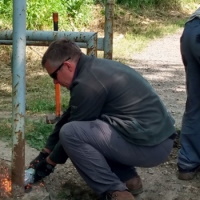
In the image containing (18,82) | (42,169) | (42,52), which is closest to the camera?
(18,82)

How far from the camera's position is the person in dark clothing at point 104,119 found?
11.2 feet

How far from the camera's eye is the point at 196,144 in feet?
13.7

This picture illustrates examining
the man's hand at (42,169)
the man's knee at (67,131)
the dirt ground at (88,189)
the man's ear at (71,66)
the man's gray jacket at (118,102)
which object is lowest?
the dirt ground at (88,189)

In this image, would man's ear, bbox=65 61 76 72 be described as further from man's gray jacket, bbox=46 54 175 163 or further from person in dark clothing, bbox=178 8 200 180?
person in dark clothing, bbox=178 8 200 180

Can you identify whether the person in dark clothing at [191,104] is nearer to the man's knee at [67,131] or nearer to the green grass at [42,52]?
the man's knee at [67,131]

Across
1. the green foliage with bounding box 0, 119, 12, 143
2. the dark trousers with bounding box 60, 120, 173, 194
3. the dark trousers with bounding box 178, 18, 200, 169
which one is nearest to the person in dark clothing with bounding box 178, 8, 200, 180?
the dark trousers with bounding box 178, 18, 200, 169

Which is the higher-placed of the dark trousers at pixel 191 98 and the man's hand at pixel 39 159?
the dark trousers at pixel 191 98

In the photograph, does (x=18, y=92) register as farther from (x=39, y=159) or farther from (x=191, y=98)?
(x=191, y=98)

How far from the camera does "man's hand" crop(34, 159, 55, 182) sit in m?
3.75

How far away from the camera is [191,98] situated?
4.08 meters

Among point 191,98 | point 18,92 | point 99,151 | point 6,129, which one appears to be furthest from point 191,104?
point 6,129

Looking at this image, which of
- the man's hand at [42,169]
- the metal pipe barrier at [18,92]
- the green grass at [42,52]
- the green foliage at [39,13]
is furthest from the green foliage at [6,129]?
the green foliage at [39,13]

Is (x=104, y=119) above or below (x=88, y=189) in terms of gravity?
above

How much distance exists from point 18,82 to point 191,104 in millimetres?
1441
